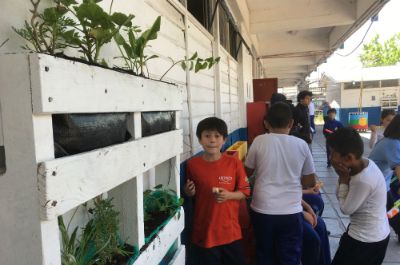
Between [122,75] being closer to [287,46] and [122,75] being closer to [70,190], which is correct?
[70,190]

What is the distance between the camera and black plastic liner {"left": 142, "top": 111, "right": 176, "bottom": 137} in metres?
1.41

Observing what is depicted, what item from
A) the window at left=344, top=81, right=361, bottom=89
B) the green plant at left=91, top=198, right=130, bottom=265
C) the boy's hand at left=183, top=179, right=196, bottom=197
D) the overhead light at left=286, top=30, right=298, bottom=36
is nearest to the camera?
the green plant at left=91, top=198, right=130, bottom=265

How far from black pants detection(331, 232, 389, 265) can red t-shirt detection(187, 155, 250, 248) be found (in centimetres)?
72

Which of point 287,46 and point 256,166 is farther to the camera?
point 287,46

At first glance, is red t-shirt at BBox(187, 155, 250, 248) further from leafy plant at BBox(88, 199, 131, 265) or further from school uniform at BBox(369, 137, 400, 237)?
school uniform at BBox(369, 137, 400, 237)

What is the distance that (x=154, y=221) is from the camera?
161cm

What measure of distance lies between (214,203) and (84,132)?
4.51 feet

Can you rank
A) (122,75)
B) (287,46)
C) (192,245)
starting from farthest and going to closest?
(287,46), (192,245), (122,75)

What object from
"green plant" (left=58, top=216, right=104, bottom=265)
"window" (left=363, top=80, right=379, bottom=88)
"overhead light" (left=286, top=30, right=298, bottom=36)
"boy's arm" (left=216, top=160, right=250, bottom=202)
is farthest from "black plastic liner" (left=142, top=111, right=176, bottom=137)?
"window" (left=363, top=80, right=379, bottom=88)

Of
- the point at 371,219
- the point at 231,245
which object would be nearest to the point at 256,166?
the point at 231,245

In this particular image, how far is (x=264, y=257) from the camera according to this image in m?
2.47

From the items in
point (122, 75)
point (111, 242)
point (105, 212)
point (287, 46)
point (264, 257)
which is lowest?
point (264, 257)

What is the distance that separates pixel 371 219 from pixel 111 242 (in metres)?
1.71

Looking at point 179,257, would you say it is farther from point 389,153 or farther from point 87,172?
point 389,153
